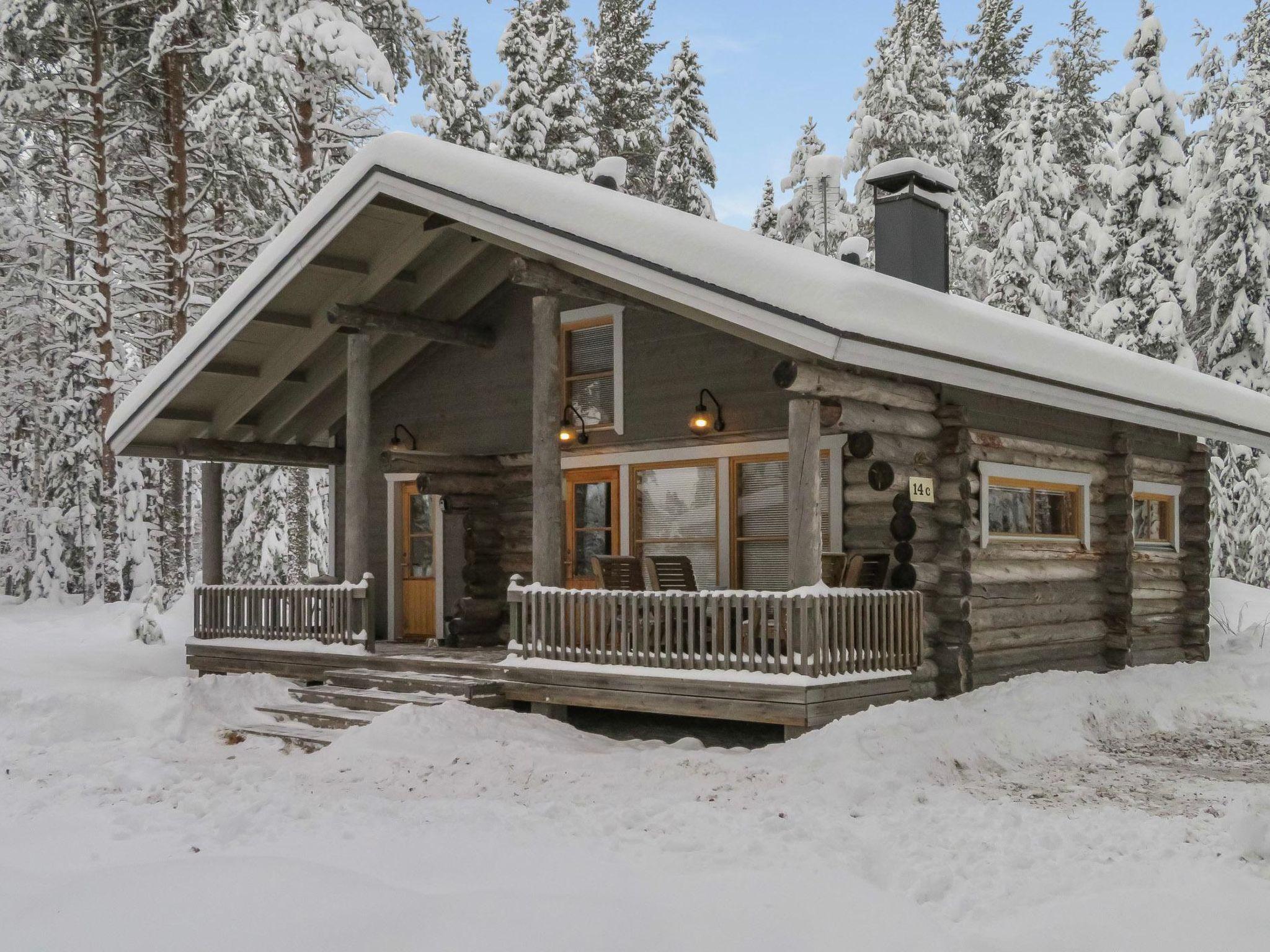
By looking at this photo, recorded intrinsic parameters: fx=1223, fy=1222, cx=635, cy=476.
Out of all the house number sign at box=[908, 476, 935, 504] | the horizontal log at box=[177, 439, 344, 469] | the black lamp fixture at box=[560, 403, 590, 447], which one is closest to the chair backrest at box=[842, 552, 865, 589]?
the house number sign at box=[908, 476, 935, 504]

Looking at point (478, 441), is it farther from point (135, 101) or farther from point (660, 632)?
point (135, 101)

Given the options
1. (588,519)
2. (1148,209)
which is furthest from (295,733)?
(1148,209)

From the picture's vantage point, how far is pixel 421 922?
18.1 feet

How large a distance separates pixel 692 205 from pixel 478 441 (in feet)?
66.1

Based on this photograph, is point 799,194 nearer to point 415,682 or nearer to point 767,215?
point 767,215

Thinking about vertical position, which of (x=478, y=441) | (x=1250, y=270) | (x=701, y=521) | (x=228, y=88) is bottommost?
(x=701, y=521)

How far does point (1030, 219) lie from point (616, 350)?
17.4 metres

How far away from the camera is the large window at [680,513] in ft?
40.1

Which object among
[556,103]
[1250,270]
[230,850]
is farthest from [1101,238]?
[230,850]

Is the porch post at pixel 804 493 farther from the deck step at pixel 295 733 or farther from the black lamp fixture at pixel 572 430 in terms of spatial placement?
the black lamp fixture at pixel 572 430

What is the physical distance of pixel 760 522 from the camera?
1187 centimetres

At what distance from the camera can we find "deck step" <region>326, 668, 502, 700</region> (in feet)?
35.1

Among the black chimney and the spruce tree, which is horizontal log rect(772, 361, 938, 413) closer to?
the black chimney

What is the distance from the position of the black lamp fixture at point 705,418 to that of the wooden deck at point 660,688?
115 inches
